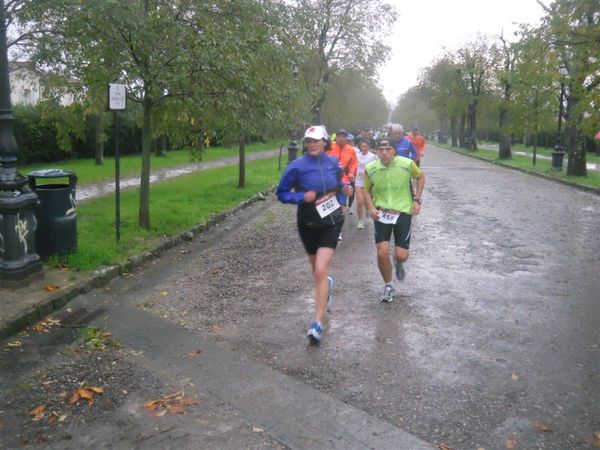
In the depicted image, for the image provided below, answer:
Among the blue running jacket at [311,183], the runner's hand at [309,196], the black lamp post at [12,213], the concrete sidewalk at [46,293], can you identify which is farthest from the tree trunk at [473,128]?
the runner's hand at [309,196]

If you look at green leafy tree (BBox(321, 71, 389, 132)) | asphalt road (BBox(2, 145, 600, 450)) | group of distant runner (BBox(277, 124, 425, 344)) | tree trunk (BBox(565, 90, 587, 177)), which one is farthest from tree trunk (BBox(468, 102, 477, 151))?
group of distant runner (BBox(277, 124, 425, 344))

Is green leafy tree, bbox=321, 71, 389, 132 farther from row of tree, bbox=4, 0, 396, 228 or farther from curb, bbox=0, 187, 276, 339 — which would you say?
curb, bbox=0, 187, 276, 339

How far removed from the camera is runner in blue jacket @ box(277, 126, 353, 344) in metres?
5.36

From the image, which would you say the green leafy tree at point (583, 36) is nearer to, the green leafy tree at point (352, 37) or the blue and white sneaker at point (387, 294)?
the blue and white sneaker at point (387, 294)

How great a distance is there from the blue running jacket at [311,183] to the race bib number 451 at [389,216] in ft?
3.34

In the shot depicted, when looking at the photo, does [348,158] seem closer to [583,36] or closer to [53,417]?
[583,36]

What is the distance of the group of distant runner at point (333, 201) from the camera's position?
17.6 ft

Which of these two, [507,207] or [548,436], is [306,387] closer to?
[548,436]

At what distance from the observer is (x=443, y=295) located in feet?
21.9

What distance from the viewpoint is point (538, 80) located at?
80.3 feet

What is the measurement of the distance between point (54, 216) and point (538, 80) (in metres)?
22.5

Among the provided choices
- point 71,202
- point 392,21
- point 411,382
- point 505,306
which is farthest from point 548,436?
point 392,21

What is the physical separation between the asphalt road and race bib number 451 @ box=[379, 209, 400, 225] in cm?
89

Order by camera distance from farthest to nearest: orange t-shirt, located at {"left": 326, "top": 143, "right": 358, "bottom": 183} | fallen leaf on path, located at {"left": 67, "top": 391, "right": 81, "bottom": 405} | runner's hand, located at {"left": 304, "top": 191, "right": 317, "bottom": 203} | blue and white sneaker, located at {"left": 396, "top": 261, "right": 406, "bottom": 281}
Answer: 1. orange t-shirt, located at {"left": 326, "top": 143, "right": 358, "bottom": 183}
2. blue and white sneaker, located at {"left": 396, "top": 261, "right": 406, "bottom": 281}
3. runner's hand, located at {"left": 304, "top": 191, "right": 317, "bottom": 203}
4. fallen leaf on path, located at {"left": 67, "top": 391, "right": 81, "bottom": 405}
